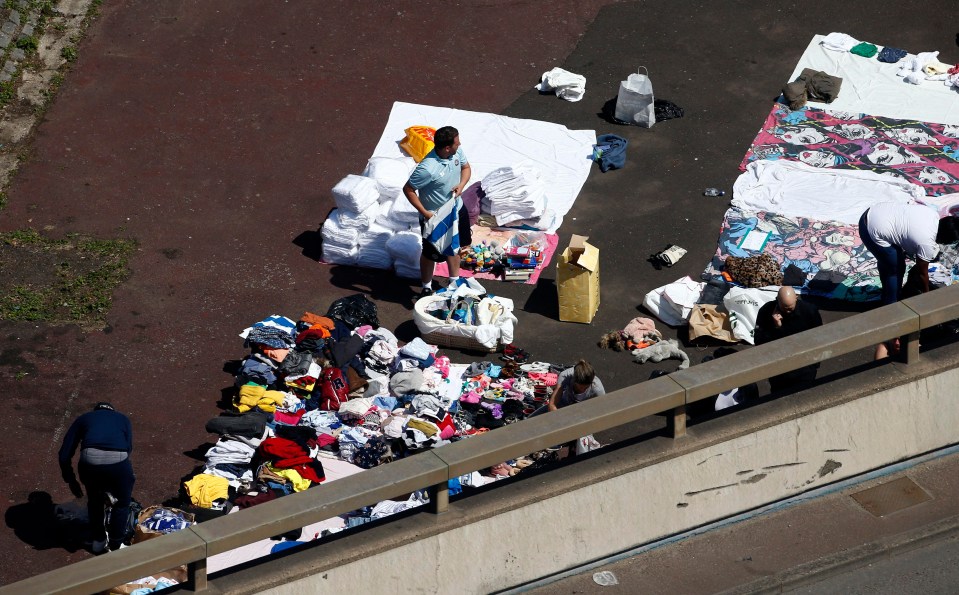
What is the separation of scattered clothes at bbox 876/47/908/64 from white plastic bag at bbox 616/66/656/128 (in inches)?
126

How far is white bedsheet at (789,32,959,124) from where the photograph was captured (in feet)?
50.2

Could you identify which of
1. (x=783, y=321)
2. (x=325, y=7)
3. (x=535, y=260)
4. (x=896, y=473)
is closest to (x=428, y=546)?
(x=896, y=473)

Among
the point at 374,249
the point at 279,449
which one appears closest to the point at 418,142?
the point at 374,249

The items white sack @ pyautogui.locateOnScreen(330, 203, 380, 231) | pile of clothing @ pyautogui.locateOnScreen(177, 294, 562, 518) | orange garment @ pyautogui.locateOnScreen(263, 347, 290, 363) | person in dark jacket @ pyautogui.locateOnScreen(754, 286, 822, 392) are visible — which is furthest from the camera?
white sack @ pyautogui.locateOnScreen(330, 203, 380, 231)

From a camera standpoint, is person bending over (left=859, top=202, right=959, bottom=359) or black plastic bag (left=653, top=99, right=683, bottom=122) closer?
person bending over (left=859, top=202, right=959, bottom=359)

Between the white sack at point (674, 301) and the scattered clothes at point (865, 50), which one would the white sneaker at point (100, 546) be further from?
the scattered clothes at point (865, 50)

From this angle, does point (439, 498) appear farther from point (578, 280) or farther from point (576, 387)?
point (578, 280)

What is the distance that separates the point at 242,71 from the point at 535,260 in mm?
5546

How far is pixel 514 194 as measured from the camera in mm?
13625

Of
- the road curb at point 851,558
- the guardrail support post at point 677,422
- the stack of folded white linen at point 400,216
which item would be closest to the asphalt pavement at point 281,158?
the stack of folded white linen at point 400,216

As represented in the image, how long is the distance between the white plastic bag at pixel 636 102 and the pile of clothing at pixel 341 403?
4.43m

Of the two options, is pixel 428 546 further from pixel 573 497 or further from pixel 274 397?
pixel 274 397

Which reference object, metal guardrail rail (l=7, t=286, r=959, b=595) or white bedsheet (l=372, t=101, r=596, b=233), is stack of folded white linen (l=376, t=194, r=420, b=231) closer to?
white bedsheet (l=372, t=101, r=596, b=233)

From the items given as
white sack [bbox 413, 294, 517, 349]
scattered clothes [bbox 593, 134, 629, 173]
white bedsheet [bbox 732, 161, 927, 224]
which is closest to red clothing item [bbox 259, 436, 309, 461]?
white sack [bbox 413, 294, 517, 349]
